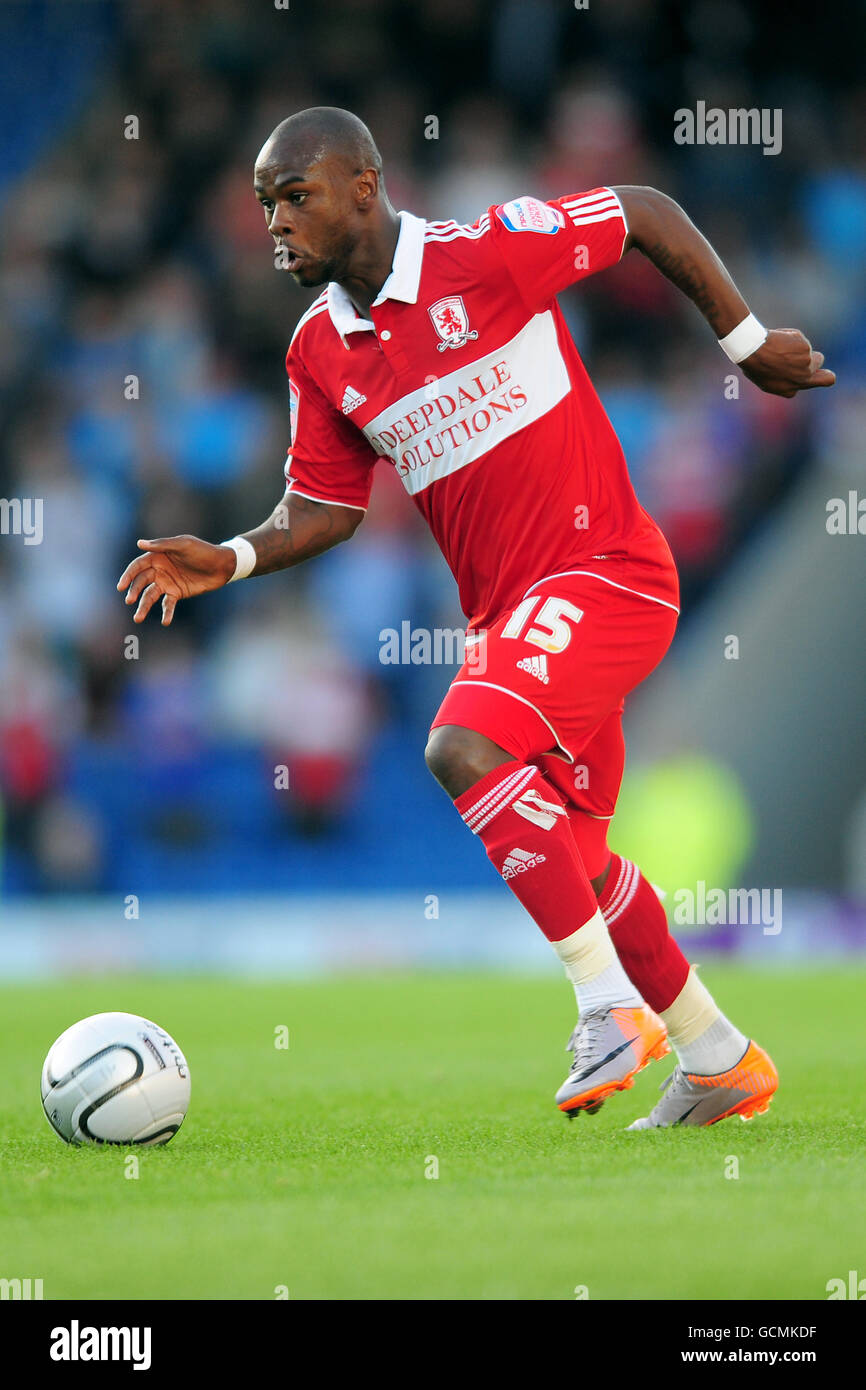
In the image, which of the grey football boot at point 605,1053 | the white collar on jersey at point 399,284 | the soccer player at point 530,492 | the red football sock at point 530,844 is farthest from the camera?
the white collar on jersey at point 399,284

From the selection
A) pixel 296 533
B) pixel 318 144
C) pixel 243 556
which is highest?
pixel 318 144

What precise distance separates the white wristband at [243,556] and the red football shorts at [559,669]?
69 centimetres

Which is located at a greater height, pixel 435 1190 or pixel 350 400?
pixel 350 400

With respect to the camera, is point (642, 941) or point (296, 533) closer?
point (642, 941)

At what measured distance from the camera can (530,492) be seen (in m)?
4.84

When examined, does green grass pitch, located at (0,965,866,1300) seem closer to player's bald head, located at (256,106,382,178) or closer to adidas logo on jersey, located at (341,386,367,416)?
adidas logo on jersey, located at (341,386,367,416)

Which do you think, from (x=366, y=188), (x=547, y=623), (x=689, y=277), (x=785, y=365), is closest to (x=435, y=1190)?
(x=547, y=623)

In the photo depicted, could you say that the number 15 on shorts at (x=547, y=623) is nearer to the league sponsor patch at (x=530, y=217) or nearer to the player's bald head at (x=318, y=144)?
the league sponsor patch at (x=530, y=217)

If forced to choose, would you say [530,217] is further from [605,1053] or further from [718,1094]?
[718,1094]

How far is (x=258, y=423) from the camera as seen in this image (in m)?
15.1

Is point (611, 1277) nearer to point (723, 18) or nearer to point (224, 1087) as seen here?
point (224, 1087)

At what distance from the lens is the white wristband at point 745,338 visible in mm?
4848

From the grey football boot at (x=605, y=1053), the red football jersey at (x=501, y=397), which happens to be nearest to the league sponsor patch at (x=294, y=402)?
the red football jersey at (x=501, y=397)

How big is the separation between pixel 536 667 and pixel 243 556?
1000mm
